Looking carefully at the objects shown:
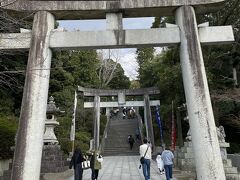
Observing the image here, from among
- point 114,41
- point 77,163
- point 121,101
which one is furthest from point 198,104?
point 121,101

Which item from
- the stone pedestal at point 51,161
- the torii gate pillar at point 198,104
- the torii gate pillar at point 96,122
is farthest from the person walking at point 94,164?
the torii gate pillar at point 96,122

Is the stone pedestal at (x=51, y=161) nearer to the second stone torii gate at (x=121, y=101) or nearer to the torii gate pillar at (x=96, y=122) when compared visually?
the torii gate pillar at (x=96, y=122)

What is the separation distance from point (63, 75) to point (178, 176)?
772 inches

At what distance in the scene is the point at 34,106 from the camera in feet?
27.4

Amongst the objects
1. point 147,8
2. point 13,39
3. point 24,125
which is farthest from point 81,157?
point 147,8

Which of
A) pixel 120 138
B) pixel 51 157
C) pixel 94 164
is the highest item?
pixel 120 138

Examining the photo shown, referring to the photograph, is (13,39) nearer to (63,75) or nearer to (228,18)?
(228,18)

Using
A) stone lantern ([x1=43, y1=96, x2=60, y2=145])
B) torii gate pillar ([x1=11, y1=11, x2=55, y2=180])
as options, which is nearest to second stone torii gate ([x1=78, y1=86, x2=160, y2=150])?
stone lantern ([x1=43, y1=96, x2=60, y2=145])

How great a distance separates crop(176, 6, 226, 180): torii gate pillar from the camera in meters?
8.02

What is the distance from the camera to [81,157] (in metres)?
10.5

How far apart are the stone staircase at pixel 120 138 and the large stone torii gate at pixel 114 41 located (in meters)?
19.9

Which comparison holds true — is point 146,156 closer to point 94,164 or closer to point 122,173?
point 94,164

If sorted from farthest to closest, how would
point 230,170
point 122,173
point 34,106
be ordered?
point 122,173 < point 230,170 < point 34,106

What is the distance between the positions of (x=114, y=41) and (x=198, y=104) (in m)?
2.88
